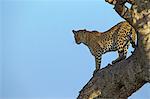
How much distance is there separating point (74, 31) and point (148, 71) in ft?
9.93

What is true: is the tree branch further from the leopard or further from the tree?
the leopard

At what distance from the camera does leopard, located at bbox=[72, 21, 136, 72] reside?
610 cm

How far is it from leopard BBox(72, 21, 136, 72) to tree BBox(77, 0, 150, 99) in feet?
2.54

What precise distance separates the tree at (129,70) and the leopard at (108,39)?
0.77 meters

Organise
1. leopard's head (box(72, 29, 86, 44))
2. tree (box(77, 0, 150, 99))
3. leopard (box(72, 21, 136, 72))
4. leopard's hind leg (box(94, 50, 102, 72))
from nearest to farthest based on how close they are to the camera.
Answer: tree (box(77, 0, 150, 99))
leopard (box(72, 21, 136, 72))
leopard's hind leg (box(94, 50, 102, 72))
leopard's head (box(72, 29, 86, 44))

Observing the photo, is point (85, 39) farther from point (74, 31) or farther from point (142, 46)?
point (142, 46)

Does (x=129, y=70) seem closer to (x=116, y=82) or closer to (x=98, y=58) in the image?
(x=116, y=82)

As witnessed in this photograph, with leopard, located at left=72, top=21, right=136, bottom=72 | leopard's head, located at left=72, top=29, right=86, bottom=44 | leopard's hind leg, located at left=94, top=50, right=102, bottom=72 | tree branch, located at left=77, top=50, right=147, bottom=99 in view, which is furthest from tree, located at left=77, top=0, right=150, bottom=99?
leopard's head, located at left=72, top=29, right=86, bottom=44

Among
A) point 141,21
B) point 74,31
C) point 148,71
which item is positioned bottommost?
point 148,71

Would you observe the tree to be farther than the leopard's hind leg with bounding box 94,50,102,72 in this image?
No

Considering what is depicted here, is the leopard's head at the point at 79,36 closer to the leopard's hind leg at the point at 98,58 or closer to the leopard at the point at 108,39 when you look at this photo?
the leopard at the point at 108,39

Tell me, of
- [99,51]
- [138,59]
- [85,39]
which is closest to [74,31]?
[85,39]

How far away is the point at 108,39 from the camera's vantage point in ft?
21.3

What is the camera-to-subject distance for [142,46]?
434cm
